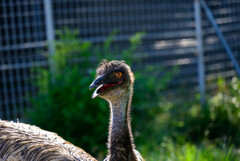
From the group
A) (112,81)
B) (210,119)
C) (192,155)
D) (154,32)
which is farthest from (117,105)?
(154,32)

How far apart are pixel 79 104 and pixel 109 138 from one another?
2167 millimetres

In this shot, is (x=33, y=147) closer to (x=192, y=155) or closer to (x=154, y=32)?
(x=192, y=155)

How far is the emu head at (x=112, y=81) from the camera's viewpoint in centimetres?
363

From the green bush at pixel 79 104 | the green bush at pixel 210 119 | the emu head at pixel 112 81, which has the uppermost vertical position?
the emu head at pixel 112 81

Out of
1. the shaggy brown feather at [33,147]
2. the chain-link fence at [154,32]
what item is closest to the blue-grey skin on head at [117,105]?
the shaggy brown feather at [33,147]

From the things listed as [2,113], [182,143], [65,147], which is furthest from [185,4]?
[65,147]

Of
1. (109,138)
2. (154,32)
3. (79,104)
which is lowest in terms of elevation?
(79,104)

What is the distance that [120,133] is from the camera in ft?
11.9

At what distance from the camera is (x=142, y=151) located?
218 inches

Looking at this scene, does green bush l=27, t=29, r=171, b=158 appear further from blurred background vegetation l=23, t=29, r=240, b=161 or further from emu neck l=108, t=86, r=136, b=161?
emu neck l=108, t=86, r=136, b=161

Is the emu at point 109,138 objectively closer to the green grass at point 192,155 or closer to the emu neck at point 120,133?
the emu neck at point 120,133

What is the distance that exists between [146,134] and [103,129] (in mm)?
657

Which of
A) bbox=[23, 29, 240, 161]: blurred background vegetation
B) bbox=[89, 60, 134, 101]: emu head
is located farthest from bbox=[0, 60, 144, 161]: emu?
bbox=[23, 29, 240, 161]: blurred background vegetation

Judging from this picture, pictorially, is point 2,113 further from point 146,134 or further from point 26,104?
point 146,134
